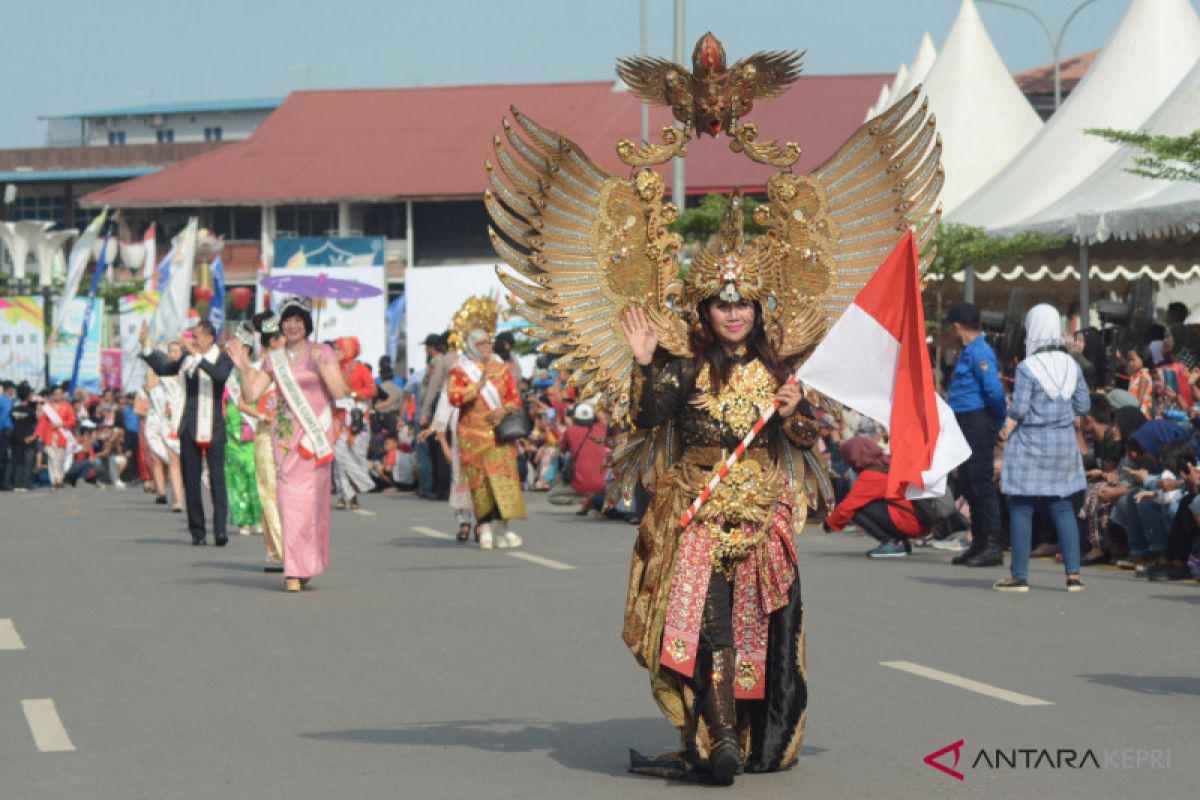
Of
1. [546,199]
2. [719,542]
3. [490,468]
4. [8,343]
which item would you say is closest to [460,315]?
[490,468]

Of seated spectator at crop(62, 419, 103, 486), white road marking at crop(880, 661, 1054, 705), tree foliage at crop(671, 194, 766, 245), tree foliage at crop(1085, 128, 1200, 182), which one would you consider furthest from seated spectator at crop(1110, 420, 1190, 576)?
seated spectator at crop(62, 419, 103, 486)

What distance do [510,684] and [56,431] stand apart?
26.5 metres

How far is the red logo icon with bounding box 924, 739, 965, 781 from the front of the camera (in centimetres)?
696

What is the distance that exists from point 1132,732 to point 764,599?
1796mm

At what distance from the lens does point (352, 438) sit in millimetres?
24312

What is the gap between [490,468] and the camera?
55.7 ft

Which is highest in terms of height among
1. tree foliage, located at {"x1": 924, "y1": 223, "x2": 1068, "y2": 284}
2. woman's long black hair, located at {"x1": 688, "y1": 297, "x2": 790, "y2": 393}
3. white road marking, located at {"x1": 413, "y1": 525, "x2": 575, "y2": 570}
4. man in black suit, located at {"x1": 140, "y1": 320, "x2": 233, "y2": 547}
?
tree foliage, located at {"x1": 924, "y1": 223, "x2": 1068, "y2": 284}

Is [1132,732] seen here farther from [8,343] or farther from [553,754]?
[8,343]

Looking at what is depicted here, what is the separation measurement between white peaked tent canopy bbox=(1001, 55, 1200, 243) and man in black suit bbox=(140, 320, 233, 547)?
8.48m

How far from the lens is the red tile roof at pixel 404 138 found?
64.1 m

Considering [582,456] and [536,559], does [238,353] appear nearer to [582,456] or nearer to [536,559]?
[536,559]

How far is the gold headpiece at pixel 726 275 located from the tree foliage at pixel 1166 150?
10802 millimetres

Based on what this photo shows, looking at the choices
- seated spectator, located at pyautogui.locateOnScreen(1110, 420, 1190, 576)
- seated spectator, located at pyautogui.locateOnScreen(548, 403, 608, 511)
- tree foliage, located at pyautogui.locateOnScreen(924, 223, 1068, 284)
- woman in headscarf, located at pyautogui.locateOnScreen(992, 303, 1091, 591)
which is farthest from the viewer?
seated spectator, located at pyautogui.locateOnScreen(548, 403, 608, 511)

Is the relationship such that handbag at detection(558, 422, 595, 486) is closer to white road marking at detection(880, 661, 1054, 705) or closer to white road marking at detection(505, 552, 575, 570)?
white road marking at detection(505, 552, 575, 570)
